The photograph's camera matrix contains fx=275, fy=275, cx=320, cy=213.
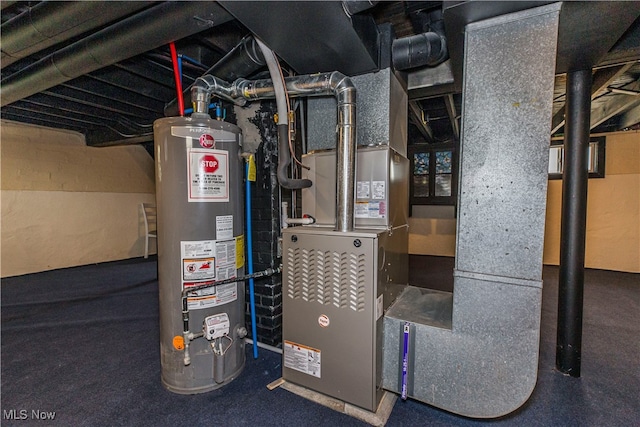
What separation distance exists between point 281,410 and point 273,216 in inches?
46.1

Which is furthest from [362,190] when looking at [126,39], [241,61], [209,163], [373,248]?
[126,39]

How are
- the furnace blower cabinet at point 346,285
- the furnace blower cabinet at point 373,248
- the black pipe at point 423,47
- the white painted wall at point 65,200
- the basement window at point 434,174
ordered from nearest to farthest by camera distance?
the furnace blower cabinet at point 373,248, the furnace blower cabinet at point 346,285, the black pipe at point 423,47, the white painted wall at point 65,200, the basement window at point 434,174

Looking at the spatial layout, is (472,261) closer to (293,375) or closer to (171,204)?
(293,375)

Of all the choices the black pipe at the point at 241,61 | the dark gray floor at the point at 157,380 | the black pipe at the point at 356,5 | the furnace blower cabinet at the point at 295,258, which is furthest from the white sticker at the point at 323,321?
the black pipe at the point at 241,61

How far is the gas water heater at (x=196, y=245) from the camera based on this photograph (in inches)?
59.0

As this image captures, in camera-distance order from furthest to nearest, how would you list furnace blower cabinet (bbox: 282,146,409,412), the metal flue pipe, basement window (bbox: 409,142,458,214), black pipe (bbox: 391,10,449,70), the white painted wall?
1. basement window (bbox: 409,142,458,214)
2. the white painted wall
3. black pipe (bbox: 391,10,449,70)
4. the metal flue pipe
5. furnace blower cabinet (bbox: 282,146,409,412)

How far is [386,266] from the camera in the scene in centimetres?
148

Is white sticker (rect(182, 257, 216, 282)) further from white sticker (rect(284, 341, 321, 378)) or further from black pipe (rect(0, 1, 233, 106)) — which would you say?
black pipe (rect(0, 1, 233, 106))

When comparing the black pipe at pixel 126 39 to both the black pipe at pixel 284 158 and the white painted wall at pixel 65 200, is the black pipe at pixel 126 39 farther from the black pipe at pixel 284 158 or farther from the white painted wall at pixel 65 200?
the white painted wall at pixel 65 200

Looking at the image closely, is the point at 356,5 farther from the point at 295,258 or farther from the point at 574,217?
the point at 574,217

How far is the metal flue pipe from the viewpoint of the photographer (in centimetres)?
148

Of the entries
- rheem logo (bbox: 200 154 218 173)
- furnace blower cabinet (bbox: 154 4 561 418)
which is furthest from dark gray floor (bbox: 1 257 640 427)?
rheem logo (bbox: 200 154 218 173)

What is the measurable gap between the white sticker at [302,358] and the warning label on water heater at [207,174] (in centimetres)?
94

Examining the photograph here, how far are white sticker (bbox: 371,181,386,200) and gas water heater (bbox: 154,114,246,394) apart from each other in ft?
2.72
